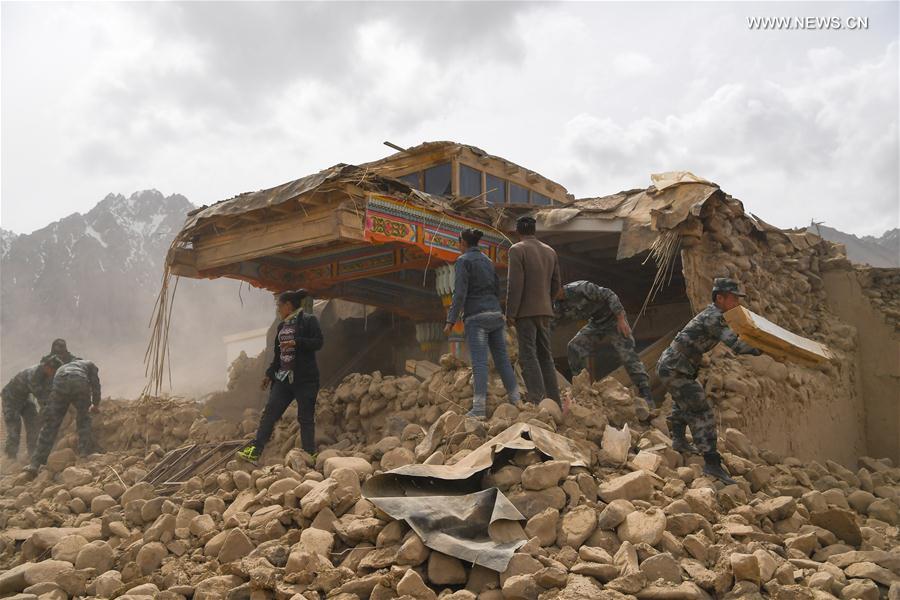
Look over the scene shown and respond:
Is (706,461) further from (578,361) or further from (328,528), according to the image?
(328,528)

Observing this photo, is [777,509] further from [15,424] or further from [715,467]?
[15,424]

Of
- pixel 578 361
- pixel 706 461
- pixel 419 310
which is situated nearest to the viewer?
pixel 706 461

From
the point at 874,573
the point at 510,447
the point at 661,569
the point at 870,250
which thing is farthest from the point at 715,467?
the point at 870,250

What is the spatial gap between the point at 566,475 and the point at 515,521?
1.77 feet

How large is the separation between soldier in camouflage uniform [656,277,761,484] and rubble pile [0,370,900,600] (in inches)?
6.3

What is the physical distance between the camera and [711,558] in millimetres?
3715

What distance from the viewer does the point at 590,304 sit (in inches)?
278

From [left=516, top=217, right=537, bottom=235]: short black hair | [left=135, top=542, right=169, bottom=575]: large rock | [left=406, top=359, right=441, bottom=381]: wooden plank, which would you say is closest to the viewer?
[left=135, top=542, right=169, bottom=575]: large rock

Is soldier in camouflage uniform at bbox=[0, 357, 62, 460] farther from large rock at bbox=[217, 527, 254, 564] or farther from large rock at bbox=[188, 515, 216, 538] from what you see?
large rock at bbox=[217, 527, 254, 564]

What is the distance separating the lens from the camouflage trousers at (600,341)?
6891mm

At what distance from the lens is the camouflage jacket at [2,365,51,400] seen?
9.34m

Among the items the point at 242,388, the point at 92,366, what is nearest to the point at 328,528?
the point at 92,366

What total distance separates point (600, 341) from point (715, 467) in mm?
2322

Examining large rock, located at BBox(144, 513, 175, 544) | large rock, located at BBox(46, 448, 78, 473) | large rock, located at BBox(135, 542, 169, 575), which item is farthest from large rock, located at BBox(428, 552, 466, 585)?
large rock, located at BBox(46, 448, 78, 473)
